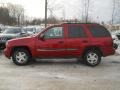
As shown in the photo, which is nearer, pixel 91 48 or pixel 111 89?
pixel 111 89

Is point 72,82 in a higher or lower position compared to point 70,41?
lower

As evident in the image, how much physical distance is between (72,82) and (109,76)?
5.54ft

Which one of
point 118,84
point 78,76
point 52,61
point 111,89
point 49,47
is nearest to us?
point 111,89

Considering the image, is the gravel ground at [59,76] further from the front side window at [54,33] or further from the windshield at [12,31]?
the windshield at [12,31]

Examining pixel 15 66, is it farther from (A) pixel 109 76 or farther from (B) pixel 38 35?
(A) pixel 109 76

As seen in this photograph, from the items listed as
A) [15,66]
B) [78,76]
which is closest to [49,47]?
[15,66]

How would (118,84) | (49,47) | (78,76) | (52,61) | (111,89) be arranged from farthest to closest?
(52,61), (49,47), (78,76), (118,84), (111,89)

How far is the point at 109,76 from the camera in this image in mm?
10188

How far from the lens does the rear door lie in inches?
489

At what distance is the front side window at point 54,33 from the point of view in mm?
12477

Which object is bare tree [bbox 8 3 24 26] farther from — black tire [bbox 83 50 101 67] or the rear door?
black tire [bbox 83 50 101 67]

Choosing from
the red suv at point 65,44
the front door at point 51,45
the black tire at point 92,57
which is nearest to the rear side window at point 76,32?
the red suv at point 65,44

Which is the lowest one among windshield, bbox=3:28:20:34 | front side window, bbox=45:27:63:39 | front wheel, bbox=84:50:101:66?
front wheel, bbox=84:50:101:66

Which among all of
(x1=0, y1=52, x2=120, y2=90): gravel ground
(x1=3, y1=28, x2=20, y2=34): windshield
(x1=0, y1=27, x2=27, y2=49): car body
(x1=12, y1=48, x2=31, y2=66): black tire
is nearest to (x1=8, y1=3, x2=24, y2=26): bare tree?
(x1=3, y1=28, x2=20, y2=34): windshield
